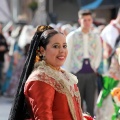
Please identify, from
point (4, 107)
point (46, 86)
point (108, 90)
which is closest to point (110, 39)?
point (108, 90)

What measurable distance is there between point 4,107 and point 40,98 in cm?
801

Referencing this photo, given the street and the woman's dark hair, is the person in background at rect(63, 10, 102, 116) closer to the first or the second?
the street

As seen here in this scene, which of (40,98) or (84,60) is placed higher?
(84,60)

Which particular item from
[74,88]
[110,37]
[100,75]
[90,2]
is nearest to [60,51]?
[74,88]

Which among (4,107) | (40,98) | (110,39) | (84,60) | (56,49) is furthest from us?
(4,107)

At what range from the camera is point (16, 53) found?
591 inches

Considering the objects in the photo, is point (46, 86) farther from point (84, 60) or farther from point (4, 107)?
point (4, 107)

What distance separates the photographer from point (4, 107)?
1271 centimetres

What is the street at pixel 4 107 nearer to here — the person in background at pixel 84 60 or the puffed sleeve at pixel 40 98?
the person in background at pixel 84 60

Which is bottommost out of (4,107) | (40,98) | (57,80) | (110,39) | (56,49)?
(4,107)

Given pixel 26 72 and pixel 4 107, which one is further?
pixel 4 107

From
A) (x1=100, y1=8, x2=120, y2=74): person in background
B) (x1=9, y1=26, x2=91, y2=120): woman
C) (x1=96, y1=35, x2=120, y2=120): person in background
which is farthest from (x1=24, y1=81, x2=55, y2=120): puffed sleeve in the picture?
(x1=100, y1=8, x2=120, y2=74): person in background

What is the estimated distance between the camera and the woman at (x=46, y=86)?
4809 millimetres

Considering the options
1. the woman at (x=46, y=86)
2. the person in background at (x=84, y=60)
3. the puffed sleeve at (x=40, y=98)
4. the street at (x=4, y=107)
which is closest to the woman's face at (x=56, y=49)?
the woman at (x=46, y=86)
